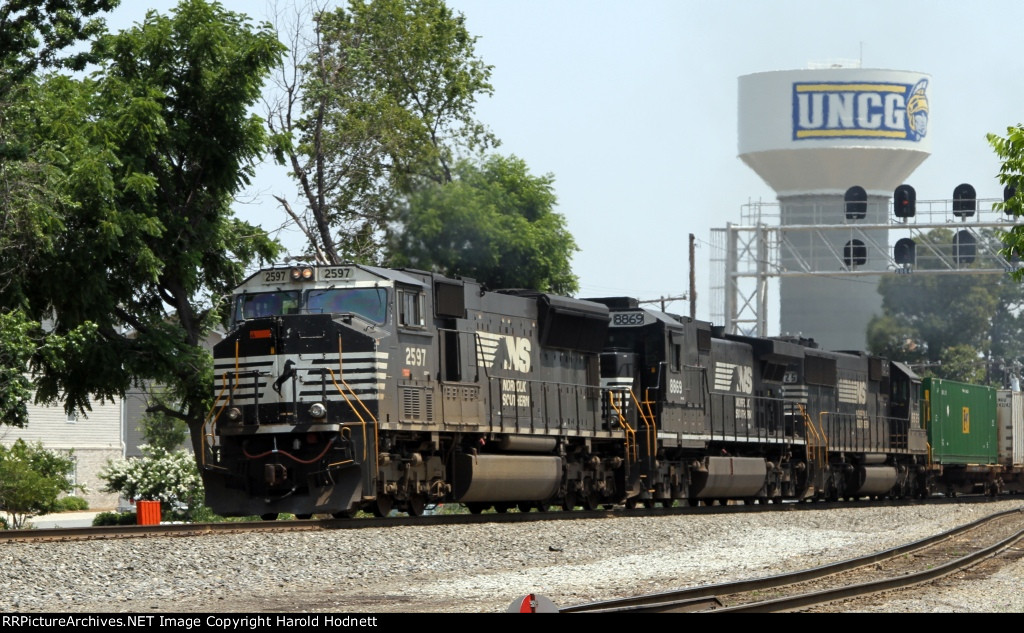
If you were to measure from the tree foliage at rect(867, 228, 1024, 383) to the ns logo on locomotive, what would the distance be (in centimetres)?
6241

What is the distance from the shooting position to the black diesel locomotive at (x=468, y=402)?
62.4ft

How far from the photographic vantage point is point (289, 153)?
28.6 m

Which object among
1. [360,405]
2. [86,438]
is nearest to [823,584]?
[360,405]

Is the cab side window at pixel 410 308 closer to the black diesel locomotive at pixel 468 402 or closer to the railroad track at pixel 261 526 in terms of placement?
the black diesel locomotive at pixel 468 402

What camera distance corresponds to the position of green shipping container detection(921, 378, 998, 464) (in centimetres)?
3981

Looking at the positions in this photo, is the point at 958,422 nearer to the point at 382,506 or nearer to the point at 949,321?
the point at 382,506

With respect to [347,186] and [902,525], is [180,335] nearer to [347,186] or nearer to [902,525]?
[347,186]

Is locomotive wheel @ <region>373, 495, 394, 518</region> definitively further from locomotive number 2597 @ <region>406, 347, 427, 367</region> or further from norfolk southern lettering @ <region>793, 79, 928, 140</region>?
norfolk southern lettering @ <region>793, 79, 928, 140</region>

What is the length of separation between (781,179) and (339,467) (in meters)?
69.5

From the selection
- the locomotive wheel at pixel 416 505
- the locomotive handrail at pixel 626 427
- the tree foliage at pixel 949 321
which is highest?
the tree foliage at pixel 949 321

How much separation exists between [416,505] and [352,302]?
125 inches

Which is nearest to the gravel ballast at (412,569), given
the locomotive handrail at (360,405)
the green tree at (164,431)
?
the locomotive handrail at (360,405)

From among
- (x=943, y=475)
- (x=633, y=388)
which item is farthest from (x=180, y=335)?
(x=943, y=475)

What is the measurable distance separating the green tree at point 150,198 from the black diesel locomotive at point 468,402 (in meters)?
6.08
